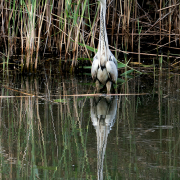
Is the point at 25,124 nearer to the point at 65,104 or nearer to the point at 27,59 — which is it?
the point at 65,104

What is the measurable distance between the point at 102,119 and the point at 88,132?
511 millimetres

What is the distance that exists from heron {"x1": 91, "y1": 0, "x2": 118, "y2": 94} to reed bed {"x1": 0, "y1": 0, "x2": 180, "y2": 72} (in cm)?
62

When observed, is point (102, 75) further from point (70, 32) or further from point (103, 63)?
point (70, 32)

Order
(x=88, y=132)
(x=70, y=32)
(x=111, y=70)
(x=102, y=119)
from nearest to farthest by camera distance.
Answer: (x=88, y=132)
(x=102, y=119)
(x=111, y=70)
(x=70, y=32)

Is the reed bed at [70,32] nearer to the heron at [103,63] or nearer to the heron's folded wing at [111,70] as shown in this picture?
the heron at [103,63]

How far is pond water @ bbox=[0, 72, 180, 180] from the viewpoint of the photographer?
8.04 ft

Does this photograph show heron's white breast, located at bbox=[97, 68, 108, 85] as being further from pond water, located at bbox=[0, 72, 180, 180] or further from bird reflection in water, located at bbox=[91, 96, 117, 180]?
bird reflection in water, located at bbox=[91, 96, 117, 180]

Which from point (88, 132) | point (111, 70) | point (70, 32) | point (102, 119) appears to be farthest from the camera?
point (70, 32)

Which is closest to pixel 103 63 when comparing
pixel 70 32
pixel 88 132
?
pixel 70 32

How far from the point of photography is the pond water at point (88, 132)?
2.45m

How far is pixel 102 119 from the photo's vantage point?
3.81 m

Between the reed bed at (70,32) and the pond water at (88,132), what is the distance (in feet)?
3.34

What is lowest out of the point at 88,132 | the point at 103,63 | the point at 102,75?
the point at 88,132

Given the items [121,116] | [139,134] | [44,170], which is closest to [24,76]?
[121,116]
